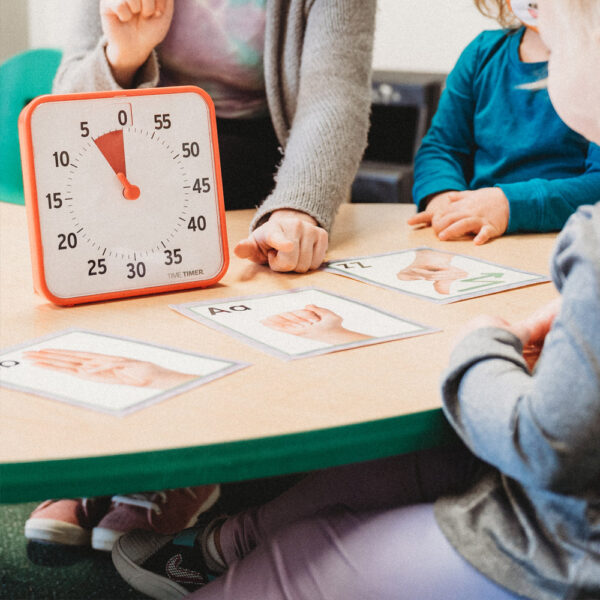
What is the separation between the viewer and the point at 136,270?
2.83 ft

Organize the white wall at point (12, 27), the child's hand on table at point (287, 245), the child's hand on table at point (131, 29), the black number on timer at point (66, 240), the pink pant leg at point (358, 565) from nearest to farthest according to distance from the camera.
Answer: the pink pant leg at point (358, 565) < the black number on timer at point (66, 240) < the child's hand on table at point (287, 245) < the child's hand on table at point (131, 29) < the white wall at point (12, 27)

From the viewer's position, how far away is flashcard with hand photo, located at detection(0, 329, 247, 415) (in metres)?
0.61

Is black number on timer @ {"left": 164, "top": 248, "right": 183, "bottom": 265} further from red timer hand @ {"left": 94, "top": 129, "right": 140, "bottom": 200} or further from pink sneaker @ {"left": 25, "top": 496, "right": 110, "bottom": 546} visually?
pink sneaker @ {"left": 25, "top": 496, "right": 110, "bottom": 546}

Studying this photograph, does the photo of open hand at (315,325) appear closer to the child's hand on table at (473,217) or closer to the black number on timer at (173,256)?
the black number on timer at (173,256)

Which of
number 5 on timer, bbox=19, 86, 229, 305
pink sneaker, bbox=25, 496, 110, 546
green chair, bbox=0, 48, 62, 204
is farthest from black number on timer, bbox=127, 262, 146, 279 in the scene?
green chair, bbox=0, 48, 62, 204

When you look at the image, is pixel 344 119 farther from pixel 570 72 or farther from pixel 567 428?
pixel 567 428

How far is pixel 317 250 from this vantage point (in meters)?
0.98

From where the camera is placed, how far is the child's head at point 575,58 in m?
0.61

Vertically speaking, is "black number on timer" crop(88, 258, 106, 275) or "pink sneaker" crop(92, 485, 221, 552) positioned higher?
"black number on timer" crop(88, 258, 106, 275)

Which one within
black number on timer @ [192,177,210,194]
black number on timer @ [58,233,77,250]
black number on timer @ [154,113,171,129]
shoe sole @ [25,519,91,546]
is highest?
black number on timer @ [154,113,171,129]

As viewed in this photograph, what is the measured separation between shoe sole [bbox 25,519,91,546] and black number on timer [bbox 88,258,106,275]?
0.60m

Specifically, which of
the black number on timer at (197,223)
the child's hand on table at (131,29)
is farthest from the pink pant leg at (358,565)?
the child's hand on table at (131,29)

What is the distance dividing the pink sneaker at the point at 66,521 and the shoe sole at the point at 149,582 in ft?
0.79

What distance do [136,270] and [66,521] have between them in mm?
606
